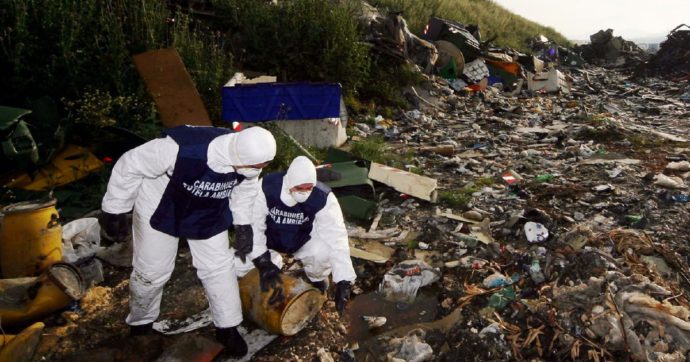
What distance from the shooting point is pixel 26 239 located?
3109 mm

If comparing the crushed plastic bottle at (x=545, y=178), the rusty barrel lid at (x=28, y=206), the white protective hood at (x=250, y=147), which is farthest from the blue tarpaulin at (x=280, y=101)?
the white protective hood at (x=250, y=147)

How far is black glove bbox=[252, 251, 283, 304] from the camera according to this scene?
9.09 feet

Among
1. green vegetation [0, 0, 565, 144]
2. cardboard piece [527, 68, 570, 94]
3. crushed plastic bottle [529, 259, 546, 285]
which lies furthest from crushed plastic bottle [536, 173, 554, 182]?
cardboard piece [527, 68, 570, 94]

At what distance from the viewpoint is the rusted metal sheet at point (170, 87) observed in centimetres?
504

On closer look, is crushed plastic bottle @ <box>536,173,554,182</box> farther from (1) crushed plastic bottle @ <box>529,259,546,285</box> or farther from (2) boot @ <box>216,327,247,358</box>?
(2) boot @ <box>216,327,247,358</box>

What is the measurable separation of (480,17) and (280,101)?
61.1 feet

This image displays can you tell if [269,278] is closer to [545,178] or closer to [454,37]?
[545,178]

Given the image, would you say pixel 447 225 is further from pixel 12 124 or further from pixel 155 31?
pixel 155 31

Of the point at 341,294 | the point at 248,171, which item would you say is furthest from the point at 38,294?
the point at 341,294

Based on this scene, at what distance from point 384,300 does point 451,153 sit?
366 cm

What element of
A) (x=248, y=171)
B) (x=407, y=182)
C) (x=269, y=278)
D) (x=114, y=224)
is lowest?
(x=407, y=182)

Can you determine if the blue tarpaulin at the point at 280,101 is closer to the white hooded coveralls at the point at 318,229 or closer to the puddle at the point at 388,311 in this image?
the white hooded coveralls at the point at 318,229

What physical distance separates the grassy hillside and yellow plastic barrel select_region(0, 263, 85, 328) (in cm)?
1330

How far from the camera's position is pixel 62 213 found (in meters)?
4.03
